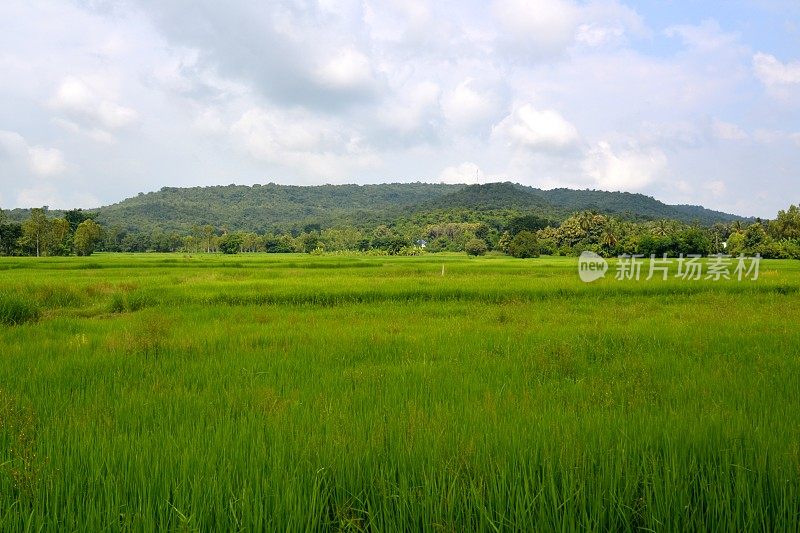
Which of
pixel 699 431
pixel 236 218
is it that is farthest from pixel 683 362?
pixel 236 218

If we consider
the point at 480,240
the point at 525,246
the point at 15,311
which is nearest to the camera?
the point at 15,311

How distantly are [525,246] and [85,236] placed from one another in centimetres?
6582

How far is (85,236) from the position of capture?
215 ft

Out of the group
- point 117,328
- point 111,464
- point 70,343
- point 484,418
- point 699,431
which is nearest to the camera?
point 111,464

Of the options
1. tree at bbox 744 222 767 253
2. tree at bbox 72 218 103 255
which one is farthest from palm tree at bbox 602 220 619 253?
tree at bbox 72 218 103 255

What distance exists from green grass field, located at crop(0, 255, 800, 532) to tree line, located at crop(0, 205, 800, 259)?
58.2 m

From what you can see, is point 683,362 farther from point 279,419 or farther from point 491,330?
point 279,419

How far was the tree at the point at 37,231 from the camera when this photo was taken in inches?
2456

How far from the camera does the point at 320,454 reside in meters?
2.75

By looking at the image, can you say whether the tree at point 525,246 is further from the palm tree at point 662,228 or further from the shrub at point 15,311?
the shrub at point 15,311

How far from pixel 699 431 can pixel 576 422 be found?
784 mm

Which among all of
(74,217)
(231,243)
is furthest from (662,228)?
(74,217)

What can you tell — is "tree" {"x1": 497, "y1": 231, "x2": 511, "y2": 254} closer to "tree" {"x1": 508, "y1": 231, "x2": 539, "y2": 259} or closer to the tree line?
the tree line

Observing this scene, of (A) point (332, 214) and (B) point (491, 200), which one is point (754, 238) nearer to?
(B) point (491, 200)
